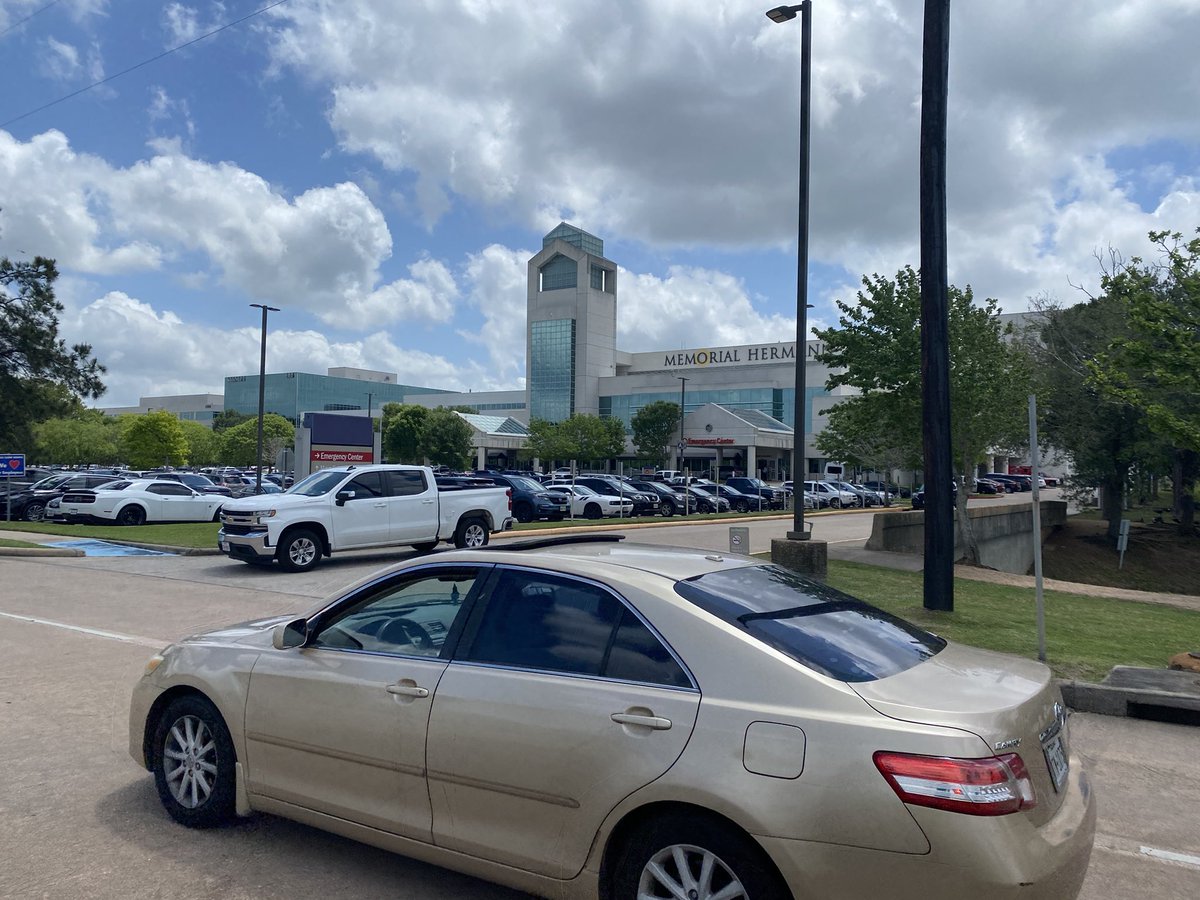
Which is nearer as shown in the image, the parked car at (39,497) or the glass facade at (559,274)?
the parked car at (39,497)

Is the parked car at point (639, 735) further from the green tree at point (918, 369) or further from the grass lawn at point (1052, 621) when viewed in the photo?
the green tree at point (918, 369)

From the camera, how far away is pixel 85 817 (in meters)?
4.83

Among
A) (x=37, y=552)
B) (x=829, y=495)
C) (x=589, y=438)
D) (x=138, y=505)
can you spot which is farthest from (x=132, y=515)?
(x=589, y=438)

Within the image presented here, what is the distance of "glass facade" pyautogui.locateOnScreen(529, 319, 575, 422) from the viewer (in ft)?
348

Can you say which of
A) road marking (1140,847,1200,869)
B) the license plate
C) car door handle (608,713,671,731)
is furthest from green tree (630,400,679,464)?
car door handle (608,713,671,731)

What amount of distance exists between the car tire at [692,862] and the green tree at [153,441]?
84444 mm

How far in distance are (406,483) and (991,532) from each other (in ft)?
65.0

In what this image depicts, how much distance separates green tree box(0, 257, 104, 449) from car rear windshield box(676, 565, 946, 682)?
128ft

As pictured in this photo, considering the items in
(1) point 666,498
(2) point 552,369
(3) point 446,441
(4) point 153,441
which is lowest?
(1) point 666,498

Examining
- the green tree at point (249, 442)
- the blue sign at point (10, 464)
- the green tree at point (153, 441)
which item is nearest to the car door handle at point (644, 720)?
the blue sign at point (10, 464)

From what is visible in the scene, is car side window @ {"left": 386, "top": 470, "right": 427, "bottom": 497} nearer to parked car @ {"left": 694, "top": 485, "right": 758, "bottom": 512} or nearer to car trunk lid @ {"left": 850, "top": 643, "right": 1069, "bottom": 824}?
car trunk lid @ {"left": 850, "top": 643, "right": 1069, "bottom": 824}

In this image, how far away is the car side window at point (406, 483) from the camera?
58.8 feet

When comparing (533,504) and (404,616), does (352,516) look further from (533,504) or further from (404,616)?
(533,504)

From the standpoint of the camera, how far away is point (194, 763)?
15.3ft
